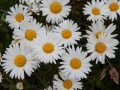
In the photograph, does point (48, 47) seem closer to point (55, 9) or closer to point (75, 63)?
point (75, 63)

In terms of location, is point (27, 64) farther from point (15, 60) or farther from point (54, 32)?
point (54, 32)

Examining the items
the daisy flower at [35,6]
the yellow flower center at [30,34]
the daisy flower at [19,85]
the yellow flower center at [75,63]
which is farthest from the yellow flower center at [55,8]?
the daisy flower at [19,85]

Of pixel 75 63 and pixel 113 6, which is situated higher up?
pixel 113 6

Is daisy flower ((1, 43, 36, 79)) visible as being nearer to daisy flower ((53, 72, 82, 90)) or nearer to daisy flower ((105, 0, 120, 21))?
daisy flower ((53, 72, 82, 90))

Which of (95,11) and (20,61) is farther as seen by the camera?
(95,11)

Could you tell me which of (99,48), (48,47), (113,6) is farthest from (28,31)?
(113,6)

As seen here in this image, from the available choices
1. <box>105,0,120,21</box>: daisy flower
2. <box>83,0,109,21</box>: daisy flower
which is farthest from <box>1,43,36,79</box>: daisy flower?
<box>105,0,120,21</box>: daisy flower

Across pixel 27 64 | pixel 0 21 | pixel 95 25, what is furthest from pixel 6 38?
pixel 95 25

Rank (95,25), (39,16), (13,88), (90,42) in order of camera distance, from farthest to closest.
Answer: (39,16) < (13,88) < (95,25) < (90,42)
